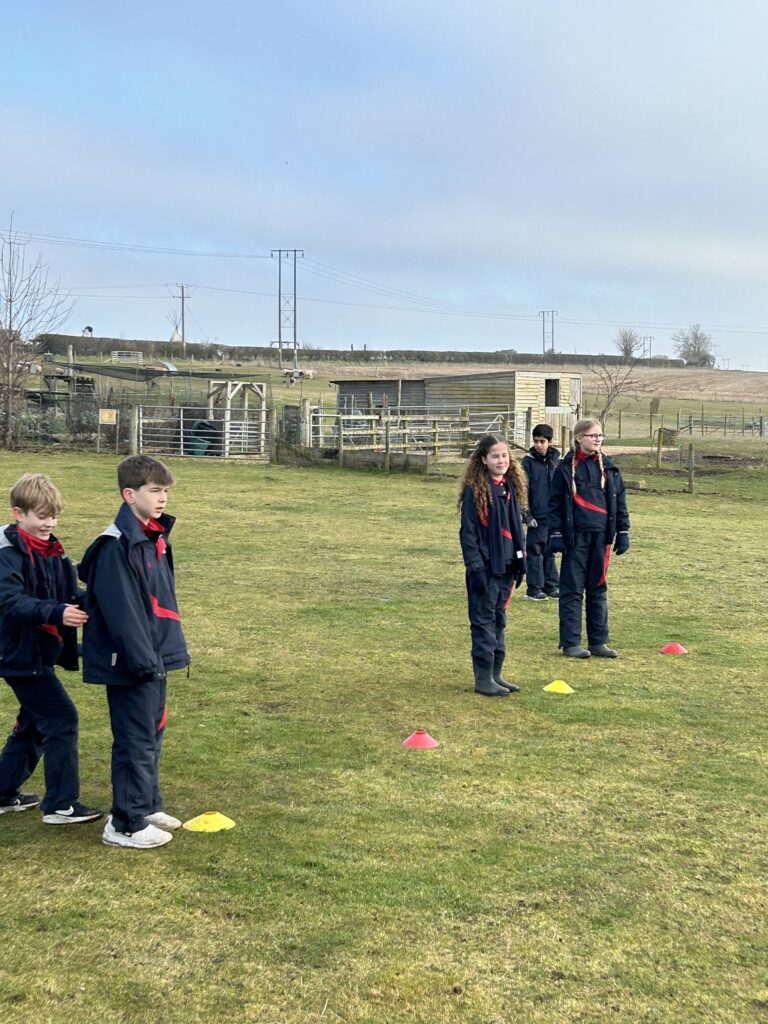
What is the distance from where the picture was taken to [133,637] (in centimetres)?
498

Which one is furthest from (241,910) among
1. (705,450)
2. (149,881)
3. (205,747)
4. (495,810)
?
(705,450)

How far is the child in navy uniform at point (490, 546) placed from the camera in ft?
26.2

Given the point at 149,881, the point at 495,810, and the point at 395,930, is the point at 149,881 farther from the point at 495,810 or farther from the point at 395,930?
the point at 495,810

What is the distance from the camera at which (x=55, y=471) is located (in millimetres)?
27219

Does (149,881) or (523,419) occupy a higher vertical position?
(523,419)

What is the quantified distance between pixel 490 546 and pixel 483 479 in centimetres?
50

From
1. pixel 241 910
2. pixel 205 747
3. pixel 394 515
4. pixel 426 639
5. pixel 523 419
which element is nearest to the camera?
pixel 241 910

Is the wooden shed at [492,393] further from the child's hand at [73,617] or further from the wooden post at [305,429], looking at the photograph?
the child's hand at [73,617]

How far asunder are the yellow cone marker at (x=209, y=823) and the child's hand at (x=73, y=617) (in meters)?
1.13

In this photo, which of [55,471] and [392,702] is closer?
[392,702]

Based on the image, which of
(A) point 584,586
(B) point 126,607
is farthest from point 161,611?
(A) point 584,586

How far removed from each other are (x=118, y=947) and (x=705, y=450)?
1633 inches

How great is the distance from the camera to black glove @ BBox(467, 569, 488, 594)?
313 inches

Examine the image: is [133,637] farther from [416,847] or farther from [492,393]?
[492,393]
